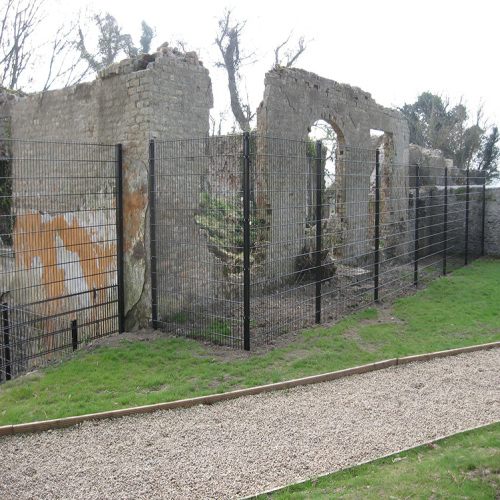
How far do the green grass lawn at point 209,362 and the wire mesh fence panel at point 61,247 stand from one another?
1194 millimetres

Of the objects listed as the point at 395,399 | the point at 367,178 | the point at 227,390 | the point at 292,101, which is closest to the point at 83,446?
the point at 227,390

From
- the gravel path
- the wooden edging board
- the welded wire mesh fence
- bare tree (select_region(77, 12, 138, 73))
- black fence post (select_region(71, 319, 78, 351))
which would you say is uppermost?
bare tree (select_region(77, 12, 138, 73))

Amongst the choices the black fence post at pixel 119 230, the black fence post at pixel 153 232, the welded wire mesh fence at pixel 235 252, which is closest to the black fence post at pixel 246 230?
the welded wire mesh fence at pixel 235 252

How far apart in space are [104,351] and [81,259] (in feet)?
6.83

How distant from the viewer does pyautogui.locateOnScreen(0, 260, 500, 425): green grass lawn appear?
501 centimetres

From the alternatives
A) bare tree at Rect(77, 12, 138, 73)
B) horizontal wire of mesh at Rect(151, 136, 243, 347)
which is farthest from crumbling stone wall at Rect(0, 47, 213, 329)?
bare tree at Rect(77, 12, 138, 73)

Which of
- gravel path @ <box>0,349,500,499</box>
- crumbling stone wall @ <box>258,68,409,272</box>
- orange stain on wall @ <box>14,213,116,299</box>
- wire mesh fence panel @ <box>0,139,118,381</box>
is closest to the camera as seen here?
gravel path @ <box>0,349,500,499</box>

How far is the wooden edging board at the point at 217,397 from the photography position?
4.36 meters

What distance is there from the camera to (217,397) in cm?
494

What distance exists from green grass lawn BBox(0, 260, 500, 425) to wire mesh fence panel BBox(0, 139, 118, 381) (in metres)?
1.19

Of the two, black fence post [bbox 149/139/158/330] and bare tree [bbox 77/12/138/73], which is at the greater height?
bare tree [bbox 77/12/138/73]

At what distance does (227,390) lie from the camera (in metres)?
5.17

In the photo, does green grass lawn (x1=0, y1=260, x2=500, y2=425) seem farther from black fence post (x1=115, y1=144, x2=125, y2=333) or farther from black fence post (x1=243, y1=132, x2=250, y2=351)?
black fence post (x1=115, y1=144, x2=125, y2=333)

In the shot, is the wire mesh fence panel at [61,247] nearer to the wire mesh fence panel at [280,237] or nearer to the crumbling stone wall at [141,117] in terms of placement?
the crumbling stone wall at [141,117]
